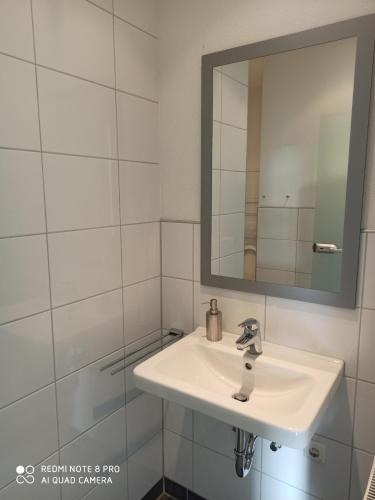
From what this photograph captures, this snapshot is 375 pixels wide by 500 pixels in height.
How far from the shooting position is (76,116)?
115 centimetres

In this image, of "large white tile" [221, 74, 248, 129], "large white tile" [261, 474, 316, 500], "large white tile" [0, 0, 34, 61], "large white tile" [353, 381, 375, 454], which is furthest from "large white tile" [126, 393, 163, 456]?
"large white tile" [0, 0, 34, 61]

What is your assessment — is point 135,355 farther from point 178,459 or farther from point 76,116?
point 76,116

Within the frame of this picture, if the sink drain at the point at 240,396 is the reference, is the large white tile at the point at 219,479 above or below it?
below

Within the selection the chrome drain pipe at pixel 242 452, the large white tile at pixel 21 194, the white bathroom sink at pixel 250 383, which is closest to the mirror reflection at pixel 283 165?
the white bathroom sink at pixel 250 383

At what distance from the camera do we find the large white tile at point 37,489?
1062mm

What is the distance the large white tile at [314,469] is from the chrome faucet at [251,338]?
40 centimetres

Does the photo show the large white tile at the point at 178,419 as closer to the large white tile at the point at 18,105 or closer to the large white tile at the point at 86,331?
the large white tile at the point at 86,331

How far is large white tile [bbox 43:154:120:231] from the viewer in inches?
43.3

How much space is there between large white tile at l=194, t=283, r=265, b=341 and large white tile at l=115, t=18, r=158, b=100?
837 mm

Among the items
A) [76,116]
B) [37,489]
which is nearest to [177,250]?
[76,116]

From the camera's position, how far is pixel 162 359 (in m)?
1.25

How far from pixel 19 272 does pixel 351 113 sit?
112cm

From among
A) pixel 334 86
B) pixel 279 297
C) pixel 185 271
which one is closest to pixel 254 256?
pixel 279 297

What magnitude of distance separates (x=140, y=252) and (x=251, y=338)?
576 millimetres
